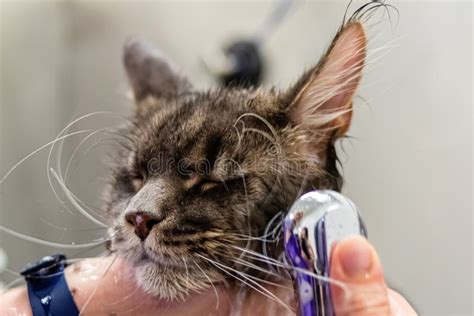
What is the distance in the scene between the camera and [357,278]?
1.61 feet

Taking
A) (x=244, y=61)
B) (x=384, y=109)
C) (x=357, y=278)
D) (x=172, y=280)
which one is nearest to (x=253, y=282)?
(x=172, y=280)

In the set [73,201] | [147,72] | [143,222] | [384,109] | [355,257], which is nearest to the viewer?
[355,257]

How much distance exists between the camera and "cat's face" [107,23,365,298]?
2.16ft

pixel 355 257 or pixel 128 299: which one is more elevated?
pixel 355 257

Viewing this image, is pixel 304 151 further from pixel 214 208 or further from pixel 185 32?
pixel 185 32

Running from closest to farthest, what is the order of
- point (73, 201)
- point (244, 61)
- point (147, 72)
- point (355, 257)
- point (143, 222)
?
1. point (355, 257)
2. point (143, 222)
3. point (73, 201)
4. point (147, 72)
5. point (244, 61)

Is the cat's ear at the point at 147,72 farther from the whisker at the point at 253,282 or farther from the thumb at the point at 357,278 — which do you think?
the thumb at the point at 357,278

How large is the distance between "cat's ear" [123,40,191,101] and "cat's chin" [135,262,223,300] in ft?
1.66

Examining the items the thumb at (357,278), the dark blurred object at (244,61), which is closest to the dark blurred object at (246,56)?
the dark blurred object at (244,61)

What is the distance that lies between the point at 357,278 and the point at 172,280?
266mm

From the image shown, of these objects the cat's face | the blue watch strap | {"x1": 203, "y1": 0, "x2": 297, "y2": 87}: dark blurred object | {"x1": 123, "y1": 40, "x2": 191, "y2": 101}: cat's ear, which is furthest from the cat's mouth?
{"x1": 203, "y1": 0, "x2": 297, "y2": 87}: dark blurred object

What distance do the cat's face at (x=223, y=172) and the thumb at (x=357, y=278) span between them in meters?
0.18

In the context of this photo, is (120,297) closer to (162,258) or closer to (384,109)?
(162,258)

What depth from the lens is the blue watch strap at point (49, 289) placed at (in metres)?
0.68
